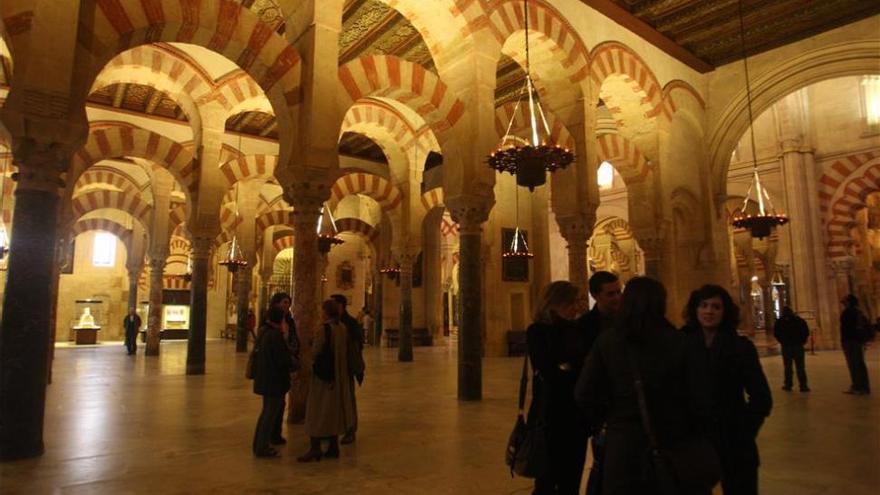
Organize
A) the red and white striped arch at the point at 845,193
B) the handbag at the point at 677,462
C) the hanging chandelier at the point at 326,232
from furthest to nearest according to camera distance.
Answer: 1. the red and white striped arch at the point at 845,193
2. the hanging chandelier at the point at 326,232
3. the handbag at the point at 677,462

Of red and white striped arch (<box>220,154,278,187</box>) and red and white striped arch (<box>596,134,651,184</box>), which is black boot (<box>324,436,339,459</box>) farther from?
red and white striped arch (<box>220,154,278,187</box>)

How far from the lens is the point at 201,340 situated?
25.0 feet

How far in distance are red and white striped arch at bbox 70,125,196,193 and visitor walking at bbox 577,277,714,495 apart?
769cm

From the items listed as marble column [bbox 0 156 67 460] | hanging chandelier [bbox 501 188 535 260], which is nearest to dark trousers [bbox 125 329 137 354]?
hanging chandelier [bbox 501 188 535 260]

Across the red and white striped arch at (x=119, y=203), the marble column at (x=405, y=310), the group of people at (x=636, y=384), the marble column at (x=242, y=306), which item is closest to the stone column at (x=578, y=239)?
the marble column at (x=405, y=310)

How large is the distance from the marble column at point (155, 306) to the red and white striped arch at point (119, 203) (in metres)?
1.40

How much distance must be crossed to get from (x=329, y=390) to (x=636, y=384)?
219 cm

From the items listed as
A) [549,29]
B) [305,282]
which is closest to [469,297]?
[305,282]

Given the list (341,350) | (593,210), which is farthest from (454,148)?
(341,350)

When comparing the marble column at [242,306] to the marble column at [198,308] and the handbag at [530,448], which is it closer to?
the marble column at [198,308]

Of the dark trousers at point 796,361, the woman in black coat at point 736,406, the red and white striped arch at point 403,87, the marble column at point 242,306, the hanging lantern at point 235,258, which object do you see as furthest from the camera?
the marble column at point 242,306

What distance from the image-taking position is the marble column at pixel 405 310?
9484mm

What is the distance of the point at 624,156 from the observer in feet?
26.9

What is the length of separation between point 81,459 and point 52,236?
4.56ft
